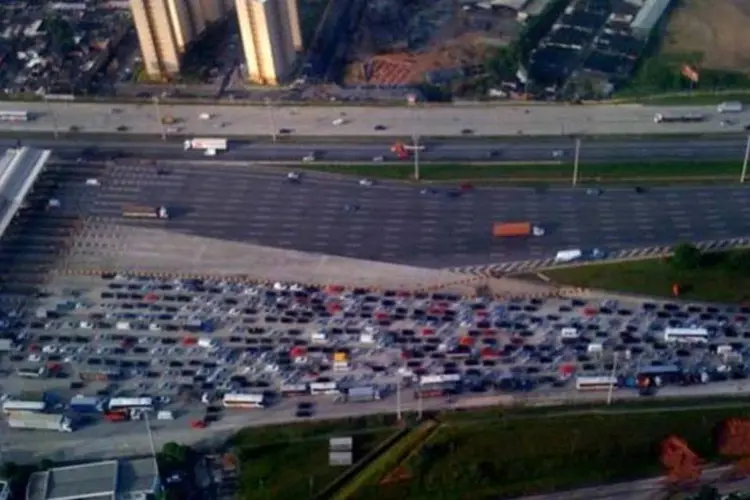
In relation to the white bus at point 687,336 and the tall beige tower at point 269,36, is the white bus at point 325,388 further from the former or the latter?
the tall beige tower at point 269,36

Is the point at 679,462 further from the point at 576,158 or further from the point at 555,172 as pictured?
the point at 576,158

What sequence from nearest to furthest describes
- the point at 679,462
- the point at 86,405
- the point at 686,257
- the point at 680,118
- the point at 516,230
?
1. the point at 679,462
2. the point at 86,405
3. the point at 686,257
4. the point at 516,230
5. the point at 680,118

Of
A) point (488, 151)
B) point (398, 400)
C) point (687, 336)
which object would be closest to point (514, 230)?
point (488, 151)

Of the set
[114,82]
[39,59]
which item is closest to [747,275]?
[114,82]

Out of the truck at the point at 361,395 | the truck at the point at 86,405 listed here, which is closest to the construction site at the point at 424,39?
the truck at the point at 361,395

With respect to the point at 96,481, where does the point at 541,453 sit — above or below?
above

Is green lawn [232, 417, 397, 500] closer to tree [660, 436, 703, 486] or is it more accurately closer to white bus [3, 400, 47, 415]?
white bus [3, 400, 47, 415]
